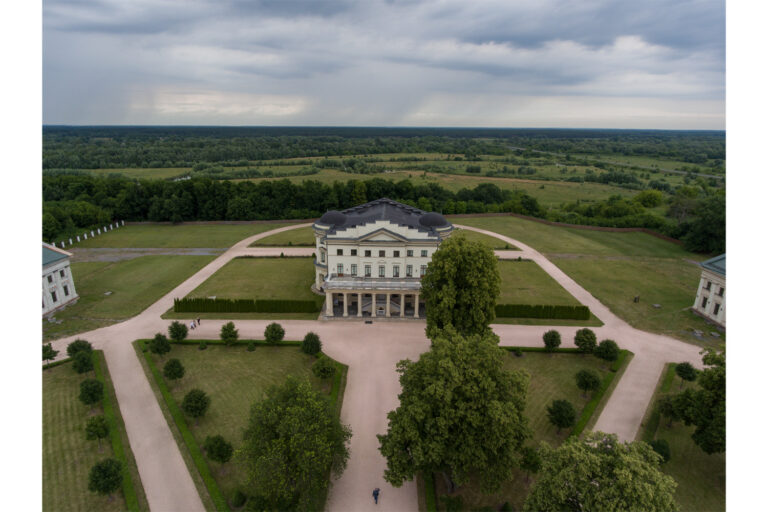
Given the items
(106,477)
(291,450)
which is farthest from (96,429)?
(291,450)

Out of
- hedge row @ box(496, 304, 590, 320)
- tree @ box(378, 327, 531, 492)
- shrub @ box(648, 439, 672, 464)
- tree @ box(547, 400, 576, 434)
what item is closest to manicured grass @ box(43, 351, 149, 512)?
tree @ box(378, 327, 531, 492)

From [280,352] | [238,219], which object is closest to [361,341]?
[280,352]

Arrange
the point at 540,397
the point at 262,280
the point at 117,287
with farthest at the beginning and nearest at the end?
the point at 262,280 → the point at 117,287 → the point at 540,397

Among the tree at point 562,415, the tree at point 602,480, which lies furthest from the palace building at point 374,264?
the tree at point 602,480

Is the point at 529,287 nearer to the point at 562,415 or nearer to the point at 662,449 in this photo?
the point at 562,415

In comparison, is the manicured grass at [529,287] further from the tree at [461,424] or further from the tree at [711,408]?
the tree at [461,424]

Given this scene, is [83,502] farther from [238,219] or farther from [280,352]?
[238,219]

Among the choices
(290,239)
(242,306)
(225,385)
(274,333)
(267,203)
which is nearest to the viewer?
(225,385)
